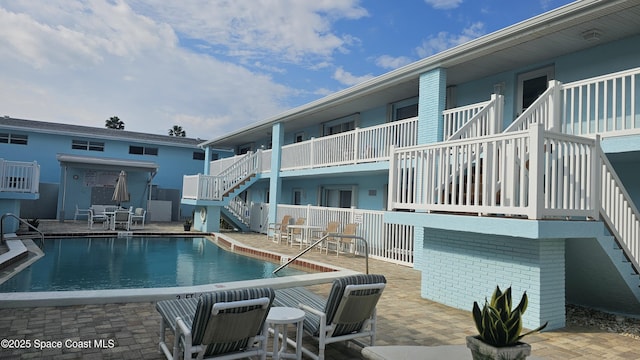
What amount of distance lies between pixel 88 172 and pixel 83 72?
748cm

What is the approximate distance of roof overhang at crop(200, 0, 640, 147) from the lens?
24.1 ft

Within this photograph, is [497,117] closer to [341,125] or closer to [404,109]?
[404,109]

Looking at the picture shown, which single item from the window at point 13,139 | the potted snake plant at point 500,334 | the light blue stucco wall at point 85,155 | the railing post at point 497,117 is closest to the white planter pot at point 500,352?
the potted snake plant at point 500,334

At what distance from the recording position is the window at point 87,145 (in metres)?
26.2

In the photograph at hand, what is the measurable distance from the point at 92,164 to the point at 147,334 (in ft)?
66.3

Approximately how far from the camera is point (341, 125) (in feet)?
58.8

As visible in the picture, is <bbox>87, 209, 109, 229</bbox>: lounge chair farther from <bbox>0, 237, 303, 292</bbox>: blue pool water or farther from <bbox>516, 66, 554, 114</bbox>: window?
<bbox>516, 66, 554, 114</bbox>: window

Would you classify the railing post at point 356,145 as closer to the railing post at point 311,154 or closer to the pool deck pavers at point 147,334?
the railing post at point 311,154

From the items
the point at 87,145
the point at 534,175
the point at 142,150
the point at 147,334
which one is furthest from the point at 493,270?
the point at 87,145

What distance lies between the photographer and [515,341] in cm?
261

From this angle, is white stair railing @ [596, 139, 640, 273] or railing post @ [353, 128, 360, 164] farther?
railing post @ [353, 128, 360, 164]

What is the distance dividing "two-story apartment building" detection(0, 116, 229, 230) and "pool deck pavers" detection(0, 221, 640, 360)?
60.9ft

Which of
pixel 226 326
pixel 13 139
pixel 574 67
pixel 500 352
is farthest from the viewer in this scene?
pixel 13 139

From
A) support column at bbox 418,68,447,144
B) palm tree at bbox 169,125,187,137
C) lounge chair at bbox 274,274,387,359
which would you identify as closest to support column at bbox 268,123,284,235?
support column at bbox 418,68,447,144
